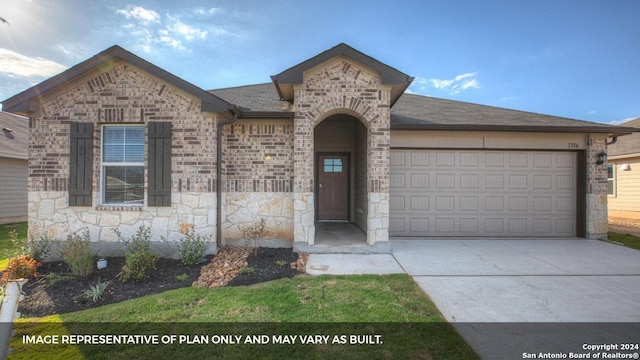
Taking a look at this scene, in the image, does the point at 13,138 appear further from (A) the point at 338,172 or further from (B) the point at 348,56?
(B) the point at 348,56

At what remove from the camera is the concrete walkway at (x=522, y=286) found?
2840 millimetres

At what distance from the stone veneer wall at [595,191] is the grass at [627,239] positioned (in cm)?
40

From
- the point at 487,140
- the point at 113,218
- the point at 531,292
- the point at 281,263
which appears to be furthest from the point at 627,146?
the point at 113,218

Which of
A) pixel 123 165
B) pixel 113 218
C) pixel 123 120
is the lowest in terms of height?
pixel 113 218

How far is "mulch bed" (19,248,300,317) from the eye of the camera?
12.2ft

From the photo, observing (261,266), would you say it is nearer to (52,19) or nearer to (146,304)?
(146,304)

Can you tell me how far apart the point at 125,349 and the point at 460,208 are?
7.59m

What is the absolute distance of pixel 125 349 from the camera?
2.65 m

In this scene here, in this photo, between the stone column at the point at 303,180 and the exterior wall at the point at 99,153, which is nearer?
the exterior wall at the point at 99,153

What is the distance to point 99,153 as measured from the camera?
5.73 metres

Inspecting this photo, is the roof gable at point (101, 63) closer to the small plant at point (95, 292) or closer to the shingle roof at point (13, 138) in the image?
the small plant at point (95, 292)

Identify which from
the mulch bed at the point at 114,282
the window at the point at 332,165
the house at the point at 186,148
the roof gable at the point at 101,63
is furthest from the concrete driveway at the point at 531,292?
the roof gable at the point at 101,63

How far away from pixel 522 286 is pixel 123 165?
24.8 feet

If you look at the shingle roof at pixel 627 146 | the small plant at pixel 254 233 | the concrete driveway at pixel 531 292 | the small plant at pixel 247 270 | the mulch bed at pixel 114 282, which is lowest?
the mulch bed at pixel 114 282
